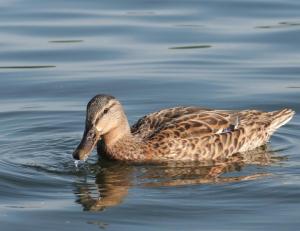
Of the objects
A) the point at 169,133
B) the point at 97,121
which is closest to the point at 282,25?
the point at 169,133

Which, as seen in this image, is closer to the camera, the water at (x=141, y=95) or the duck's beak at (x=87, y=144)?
the water at (x=141, y=95)

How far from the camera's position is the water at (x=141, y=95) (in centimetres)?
1134

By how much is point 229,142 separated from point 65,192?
2964mm

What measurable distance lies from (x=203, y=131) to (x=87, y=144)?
65.6 inches

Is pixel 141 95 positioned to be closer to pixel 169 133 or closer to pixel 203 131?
pixel 203 131

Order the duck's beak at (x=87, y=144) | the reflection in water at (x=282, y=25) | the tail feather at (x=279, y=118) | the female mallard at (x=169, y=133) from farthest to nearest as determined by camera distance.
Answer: the reflection in water at (x=282, y=25), the tail feather at (x=279, y=118), the female mallard at (x=169, y=133), the duck's beak at (x=87, y=144)

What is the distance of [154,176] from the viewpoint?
42.5 feet

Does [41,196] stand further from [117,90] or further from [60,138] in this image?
[117,90]

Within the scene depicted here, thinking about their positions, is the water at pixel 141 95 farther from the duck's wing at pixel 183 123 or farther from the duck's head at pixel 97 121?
the duck's wing at pixel 183 123

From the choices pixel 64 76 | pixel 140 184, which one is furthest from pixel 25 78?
pixel 140 184

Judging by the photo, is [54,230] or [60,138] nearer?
[54,230]

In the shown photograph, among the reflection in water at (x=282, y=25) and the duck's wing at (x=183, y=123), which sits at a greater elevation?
the reflection in water at (x=282, y=25)

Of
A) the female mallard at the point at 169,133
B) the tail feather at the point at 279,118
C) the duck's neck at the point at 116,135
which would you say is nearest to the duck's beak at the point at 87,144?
the female mallard at the point at 169,133

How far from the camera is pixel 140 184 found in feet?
40.9
